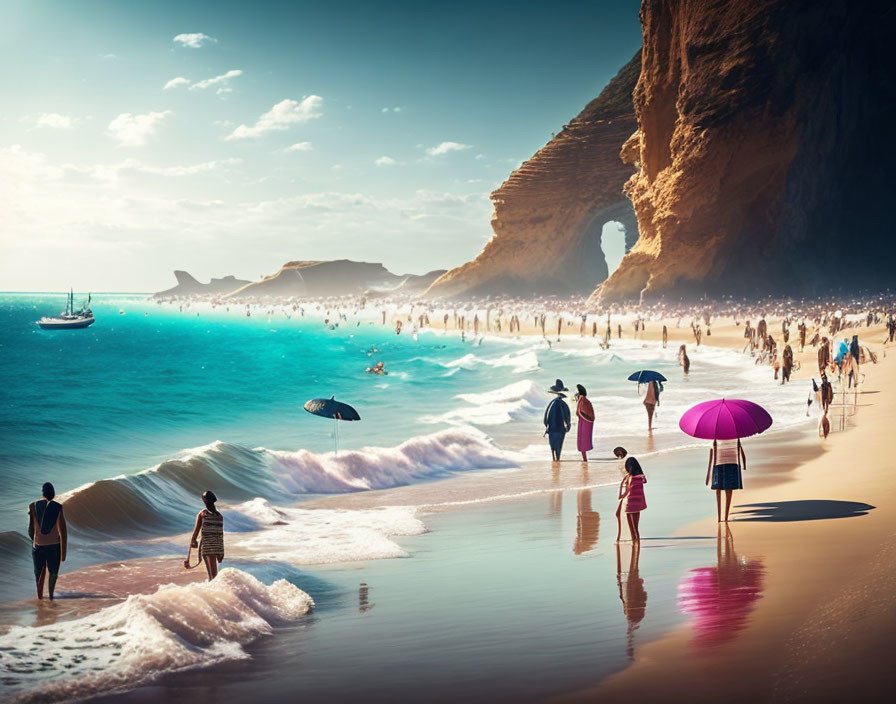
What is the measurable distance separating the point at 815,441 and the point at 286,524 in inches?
457

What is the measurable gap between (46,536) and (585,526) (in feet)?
22.5

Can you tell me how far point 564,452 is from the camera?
19.9 metres

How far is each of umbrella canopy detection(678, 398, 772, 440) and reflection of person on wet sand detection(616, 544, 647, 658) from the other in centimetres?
176

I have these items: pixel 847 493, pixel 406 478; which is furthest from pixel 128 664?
pixel 406 478

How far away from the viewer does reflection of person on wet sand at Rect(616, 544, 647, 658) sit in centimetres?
681

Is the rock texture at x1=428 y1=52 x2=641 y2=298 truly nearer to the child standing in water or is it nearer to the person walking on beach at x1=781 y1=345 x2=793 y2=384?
the person walking on beach at x1=781 y1=345 x2=793 y2=384

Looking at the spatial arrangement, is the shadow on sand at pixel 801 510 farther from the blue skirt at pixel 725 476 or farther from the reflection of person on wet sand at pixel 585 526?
the reflection of person on wet sand at pixel 585 526

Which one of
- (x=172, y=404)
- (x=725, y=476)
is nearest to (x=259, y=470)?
(x=725, y=476)

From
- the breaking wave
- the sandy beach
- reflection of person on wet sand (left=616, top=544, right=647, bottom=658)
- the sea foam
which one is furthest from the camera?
the breaking wave

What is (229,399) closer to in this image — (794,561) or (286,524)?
(286,524)

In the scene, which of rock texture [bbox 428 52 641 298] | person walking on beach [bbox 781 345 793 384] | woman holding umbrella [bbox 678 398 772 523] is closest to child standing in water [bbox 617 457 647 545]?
woman holding umbrella [bbox 678 398 772 523]

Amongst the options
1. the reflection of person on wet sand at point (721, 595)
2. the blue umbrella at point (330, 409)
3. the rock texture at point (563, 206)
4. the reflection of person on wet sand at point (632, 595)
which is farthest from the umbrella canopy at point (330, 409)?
the rock texture at point (563, 206)

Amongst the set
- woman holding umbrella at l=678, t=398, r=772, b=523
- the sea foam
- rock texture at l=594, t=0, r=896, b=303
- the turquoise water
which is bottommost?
the turquoise water

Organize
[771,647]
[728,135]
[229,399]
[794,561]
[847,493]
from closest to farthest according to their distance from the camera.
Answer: [771,647], [794,561], [847,493], [229,399], [728,135]
